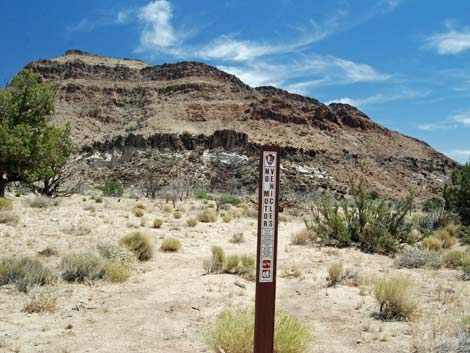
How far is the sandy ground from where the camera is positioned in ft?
19.4

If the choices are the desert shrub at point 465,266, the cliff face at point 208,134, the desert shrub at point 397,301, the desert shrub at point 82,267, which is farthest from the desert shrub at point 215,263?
the cliff face at point 208,134

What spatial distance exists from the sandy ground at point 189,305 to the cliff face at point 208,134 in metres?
42.7

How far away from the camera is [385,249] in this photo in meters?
13.5

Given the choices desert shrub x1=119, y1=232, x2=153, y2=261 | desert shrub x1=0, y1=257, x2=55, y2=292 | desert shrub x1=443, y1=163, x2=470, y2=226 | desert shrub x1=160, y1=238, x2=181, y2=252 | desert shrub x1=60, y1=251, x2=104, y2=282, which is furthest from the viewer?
desert shrub x1=443, y1=163, x2=470, y2=226

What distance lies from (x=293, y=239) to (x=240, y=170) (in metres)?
46.5

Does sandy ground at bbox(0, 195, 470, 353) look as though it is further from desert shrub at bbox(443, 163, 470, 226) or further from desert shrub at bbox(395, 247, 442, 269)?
desert shrub at bbox(443, 163, 470, 226)

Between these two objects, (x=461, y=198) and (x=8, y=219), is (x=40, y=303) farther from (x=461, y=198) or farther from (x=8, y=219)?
(x=461, y=198)

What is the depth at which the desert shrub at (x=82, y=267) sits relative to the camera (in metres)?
8.65

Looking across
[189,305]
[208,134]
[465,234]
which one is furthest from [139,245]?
[208,134]

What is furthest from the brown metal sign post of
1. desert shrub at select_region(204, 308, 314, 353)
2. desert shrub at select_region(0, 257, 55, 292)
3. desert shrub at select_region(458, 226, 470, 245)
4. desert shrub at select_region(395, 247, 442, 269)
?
desert shrub at select_region(458, 226, 470, 245)

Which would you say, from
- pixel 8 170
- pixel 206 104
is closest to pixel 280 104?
pixel 206 104

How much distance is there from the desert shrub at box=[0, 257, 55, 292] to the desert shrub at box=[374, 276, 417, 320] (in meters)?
5.97

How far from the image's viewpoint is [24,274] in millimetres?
8156

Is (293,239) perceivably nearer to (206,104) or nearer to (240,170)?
(240,170)
